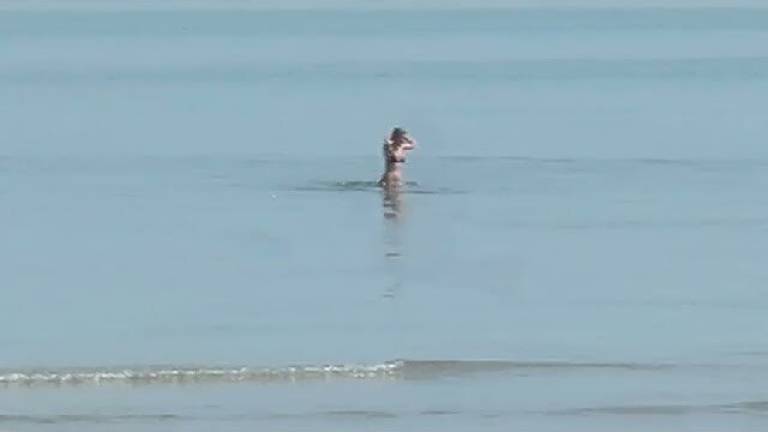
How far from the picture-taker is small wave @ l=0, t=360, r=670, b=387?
1942cm

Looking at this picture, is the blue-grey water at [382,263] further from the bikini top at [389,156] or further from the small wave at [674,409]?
the bikini top at [389,156]

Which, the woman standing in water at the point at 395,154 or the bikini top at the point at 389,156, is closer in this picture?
the woman standing in water at the point at 395,154

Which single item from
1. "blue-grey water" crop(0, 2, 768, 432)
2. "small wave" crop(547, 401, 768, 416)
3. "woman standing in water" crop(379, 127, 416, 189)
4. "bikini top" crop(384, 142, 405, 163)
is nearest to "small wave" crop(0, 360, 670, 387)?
"blue-grey water" crop(0, 2, 768, 432)

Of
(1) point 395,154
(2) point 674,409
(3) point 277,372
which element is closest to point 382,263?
(1) point 395,154

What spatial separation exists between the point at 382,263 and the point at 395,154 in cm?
690

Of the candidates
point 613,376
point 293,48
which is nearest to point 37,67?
point 293,48

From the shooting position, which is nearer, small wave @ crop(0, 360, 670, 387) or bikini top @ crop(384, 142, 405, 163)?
small wave @ crop(0, 360, 670, 387)

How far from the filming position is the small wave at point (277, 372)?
1942 centimetres

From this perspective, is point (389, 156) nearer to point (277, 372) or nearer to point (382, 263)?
point (382, 263)

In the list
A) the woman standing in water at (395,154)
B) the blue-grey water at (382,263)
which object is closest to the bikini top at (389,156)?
the woman standing in water at (395,154)

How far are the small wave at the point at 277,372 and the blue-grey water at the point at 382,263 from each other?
0.04 metres

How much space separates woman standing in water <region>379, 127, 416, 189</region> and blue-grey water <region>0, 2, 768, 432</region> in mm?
498

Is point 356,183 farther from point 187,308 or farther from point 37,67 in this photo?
point 37,67

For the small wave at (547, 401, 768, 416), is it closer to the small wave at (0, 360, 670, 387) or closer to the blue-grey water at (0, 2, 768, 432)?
the blue-grey water at (0, 2, 768, 432)
